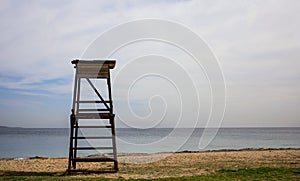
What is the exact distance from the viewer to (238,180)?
1393cm

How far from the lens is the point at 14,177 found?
15531mm

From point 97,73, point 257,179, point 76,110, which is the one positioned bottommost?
point 257,179

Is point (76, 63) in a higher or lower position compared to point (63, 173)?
higher

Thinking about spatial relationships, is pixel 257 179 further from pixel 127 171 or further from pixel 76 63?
pixel 76 63

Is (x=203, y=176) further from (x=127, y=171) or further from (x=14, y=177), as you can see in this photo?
(x=14, y=177)

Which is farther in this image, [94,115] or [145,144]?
[145,144]

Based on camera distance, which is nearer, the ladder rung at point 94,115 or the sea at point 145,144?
the ladder rung at point 94,115

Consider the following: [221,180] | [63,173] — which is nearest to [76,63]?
[63,173]

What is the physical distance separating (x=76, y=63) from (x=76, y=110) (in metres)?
1.98

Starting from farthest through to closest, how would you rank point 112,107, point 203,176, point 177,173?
point 112,107 < point 177,173 < point 203,176

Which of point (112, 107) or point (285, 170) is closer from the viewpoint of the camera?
point (285, 170)

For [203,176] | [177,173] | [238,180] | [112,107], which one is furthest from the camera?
[112,107]

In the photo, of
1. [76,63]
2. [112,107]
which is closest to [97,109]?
[112,107]

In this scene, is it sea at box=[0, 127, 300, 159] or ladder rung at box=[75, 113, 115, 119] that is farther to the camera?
sea at box=[0, 127, 300, 159]
